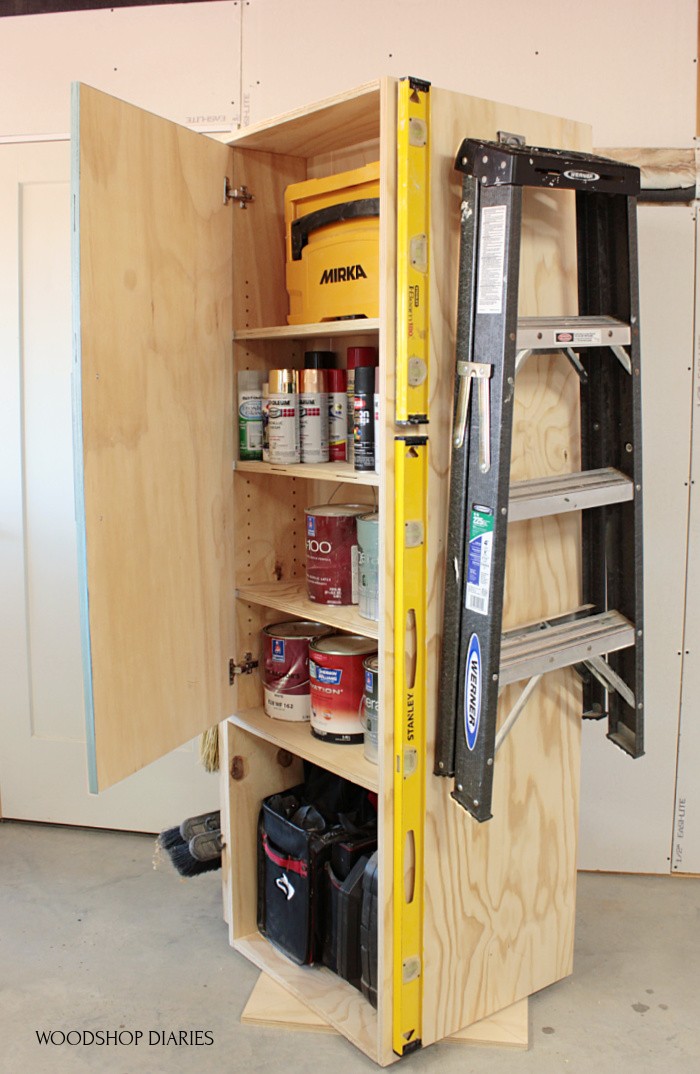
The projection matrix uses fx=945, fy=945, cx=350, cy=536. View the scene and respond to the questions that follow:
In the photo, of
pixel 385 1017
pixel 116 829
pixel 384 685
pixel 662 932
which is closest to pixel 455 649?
pixel 384 685

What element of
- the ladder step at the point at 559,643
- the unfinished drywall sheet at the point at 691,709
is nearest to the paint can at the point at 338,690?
the ladder step at the point at 559,643

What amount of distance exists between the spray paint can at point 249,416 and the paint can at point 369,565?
1.08ft

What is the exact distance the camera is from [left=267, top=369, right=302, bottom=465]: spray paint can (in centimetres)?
206

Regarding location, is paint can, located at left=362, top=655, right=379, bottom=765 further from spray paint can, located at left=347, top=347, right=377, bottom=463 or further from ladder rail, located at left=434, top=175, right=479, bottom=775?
spray paint can, located at left=347, top=347, right=377, bottom=463

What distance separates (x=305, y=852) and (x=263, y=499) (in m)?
0.83

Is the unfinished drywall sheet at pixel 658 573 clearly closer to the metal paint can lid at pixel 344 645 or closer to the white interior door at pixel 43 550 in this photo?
the metal paint can lid at pixel 344 645

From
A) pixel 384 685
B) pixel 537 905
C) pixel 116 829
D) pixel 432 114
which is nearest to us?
pixel 432 114

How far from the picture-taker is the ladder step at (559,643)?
1811 mm

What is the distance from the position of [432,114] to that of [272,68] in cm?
104

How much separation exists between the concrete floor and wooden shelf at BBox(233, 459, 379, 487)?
1197 mm

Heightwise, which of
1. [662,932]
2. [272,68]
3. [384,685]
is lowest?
[662,932]

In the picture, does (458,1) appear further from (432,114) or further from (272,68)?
(432,114)

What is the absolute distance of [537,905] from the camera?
2.13m

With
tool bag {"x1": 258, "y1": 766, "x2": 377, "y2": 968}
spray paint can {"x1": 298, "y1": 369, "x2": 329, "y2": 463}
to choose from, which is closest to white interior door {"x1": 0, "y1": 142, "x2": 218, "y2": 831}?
tool bag {"x1": 258, "y1": 766, "x2": 377, "y2": 968}
